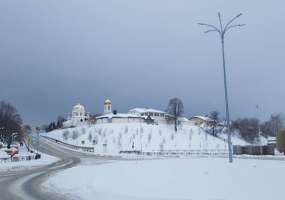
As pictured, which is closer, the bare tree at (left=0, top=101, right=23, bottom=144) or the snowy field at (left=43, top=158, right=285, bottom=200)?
the snowy field at (left=43, top=158, right=285, bottom=200)

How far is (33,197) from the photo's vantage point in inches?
857

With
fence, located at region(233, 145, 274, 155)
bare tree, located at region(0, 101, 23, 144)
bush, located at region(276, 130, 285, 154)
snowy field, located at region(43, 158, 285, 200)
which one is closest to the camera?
snowy field, located at region(43, 158, 285, 200)

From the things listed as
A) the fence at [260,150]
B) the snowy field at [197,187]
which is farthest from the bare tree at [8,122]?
the snowy field at [197,187]

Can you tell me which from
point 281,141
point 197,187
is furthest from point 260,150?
point 197,187

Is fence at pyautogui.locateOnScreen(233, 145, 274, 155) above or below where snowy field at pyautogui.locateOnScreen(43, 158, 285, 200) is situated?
above

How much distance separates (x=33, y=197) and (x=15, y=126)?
125732 millimetres

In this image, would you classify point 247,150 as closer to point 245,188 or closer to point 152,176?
point 152,176

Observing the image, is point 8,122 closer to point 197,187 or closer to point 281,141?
point 281,141

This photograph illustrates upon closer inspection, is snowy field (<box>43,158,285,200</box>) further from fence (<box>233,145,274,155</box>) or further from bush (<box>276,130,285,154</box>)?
fence (<box>233,145,274,155</box>)

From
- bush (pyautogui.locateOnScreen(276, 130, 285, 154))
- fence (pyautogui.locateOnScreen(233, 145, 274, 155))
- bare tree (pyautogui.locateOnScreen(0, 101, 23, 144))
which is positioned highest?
bare tree (pyautogui.locateOnScreen(0, 101, 23, 144))

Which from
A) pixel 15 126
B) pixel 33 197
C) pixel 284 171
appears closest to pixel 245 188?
pixel 284 171

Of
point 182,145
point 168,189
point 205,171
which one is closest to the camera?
point 168,189

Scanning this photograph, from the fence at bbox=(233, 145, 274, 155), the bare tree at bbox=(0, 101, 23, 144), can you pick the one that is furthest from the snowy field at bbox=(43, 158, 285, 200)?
the bare tree at bbox=(0, 101, 23, 144)

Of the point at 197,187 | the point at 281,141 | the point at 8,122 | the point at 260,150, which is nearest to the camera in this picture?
the point at 197,187
